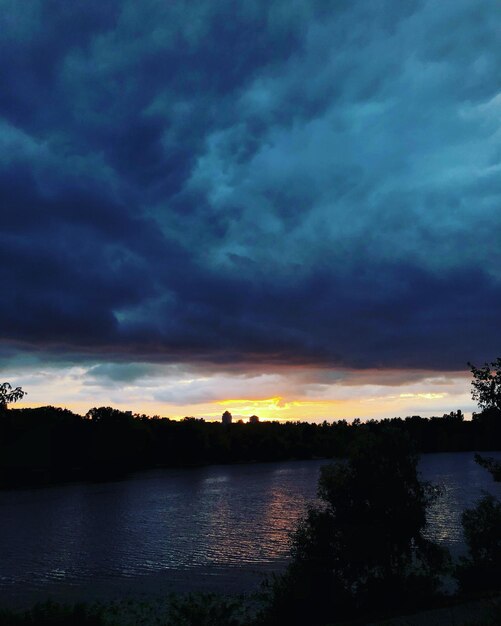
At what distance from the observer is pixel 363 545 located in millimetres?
39719

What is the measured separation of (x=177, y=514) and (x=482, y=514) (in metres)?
60.4

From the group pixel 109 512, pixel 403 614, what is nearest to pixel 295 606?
pixel 403 614

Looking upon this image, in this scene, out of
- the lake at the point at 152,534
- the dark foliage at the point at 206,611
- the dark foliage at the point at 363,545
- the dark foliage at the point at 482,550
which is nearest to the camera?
the dark foliage at the point at 206,611

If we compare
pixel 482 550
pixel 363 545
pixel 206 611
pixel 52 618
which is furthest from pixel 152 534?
pixel 52 618

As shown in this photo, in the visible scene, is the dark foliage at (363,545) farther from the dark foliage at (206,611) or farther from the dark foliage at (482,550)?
the dark foliage at (206,611)

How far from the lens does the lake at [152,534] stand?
53.5m

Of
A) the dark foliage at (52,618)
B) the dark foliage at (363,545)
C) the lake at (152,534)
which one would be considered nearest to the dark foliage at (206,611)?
the dark foliage at (363,545)

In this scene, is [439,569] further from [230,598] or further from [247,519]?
[247,519]

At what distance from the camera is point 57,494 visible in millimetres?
124625

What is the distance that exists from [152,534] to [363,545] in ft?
147

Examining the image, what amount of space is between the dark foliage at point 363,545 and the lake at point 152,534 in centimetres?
1257

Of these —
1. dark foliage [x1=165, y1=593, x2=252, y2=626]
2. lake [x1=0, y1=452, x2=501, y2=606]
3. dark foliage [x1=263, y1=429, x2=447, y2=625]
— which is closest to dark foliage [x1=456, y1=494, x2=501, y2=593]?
dark foliage [x1=263, y1=429, x2=447, y2=625]

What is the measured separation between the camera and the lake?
175 feet

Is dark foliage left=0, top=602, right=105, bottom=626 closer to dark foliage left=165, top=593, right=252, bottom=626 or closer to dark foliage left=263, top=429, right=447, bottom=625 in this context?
dark foliage left=165, top=593, right=252, bottom=626
